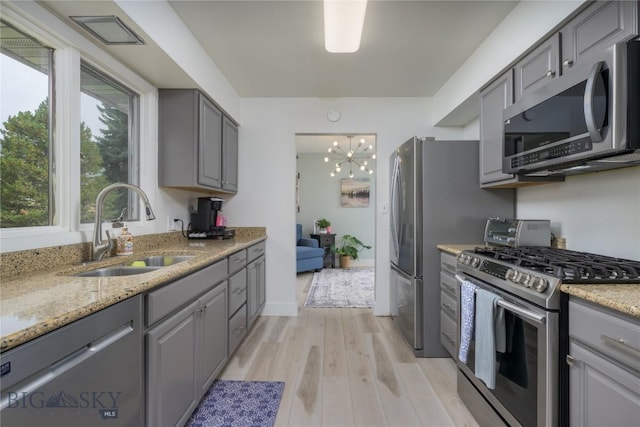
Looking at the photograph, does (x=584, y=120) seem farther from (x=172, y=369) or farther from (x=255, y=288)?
(x=255, y=288)

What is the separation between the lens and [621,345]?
3.05 feet

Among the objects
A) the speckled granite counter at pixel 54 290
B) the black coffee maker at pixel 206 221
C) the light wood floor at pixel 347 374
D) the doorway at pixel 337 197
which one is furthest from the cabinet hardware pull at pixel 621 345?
the doorway at pixel 337 197

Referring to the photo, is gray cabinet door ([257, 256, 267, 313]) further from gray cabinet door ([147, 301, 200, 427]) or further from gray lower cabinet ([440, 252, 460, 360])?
gray lower cabinet ([440, 252, 460, 360])

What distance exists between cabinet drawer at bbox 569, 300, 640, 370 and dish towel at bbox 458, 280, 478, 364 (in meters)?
0.54

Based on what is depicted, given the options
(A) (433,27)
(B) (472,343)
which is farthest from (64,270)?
(A) (433,27)

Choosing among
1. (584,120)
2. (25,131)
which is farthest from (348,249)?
(25,131)

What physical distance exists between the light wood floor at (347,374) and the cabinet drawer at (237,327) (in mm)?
150

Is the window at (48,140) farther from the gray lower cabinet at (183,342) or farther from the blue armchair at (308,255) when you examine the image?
the blue armchair at (308,255)

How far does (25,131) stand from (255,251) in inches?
73.6

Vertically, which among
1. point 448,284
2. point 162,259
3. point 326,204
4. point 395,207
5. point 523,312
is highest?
point 326,204

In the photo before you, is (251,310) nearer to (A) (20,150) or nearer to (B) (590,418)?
(A) (20,150)

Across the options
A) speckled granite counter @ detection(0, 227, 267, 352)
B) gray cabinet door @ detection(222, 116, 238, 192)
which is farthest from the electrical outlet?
speckled granite counter @ detection(0, 227, 267, 352)

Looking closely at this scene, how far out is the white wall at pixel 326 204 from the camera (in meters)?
6.62

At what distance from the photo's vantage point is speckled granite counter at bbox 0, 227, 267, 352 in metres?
0.75
